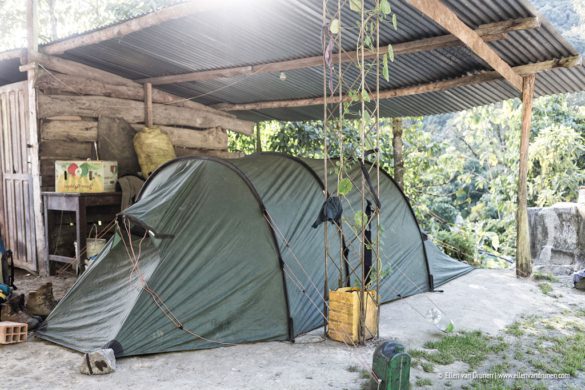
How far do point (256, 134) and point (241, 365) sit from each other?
8655 millimetres

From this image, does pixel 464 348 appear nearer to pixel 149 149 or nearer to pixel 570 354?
pixel 570 354

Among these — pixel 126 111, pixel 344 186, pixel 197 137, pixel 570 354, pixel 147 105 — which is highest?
pixel 147 105

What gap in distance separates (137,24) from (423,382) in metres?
4.37

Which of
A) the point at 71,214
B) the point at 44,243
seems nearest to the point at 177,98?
the point at 71,214

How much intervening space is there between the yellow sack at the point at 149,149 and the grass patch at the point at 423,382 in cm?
530

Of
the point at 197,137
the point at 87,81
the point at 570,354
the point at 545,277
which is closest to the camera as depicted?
the point at 570,354

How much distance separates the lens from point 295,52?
6.23 meters

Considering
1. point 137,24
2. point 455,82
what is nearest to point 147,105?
point 137,24

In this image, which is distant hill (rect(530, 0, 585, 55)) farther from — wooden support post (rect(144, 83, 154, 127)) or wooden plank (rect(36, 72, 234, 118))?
wooden support post (rect(144, 83, 154, 127))

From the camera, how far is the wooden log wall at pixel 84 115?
21.8 feet

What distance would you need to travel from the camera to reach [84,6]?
18.3 m

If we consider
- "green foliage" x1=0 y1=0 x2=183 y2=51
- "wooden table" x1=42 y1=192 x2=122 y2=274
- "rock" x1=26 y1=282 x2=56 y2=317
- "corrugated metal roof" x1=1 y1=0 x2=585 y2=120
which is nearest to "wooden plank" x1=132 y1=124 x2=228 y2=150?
"corrugated metal roof" x1=1 y1=0 x2=585 y2=120

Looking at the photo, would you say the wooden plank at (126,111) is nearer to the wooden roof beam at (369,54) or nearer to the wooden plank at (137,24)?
the wooden roof beam at (369,54)

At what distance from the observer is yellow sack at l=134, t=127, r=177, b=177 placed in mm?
7570
